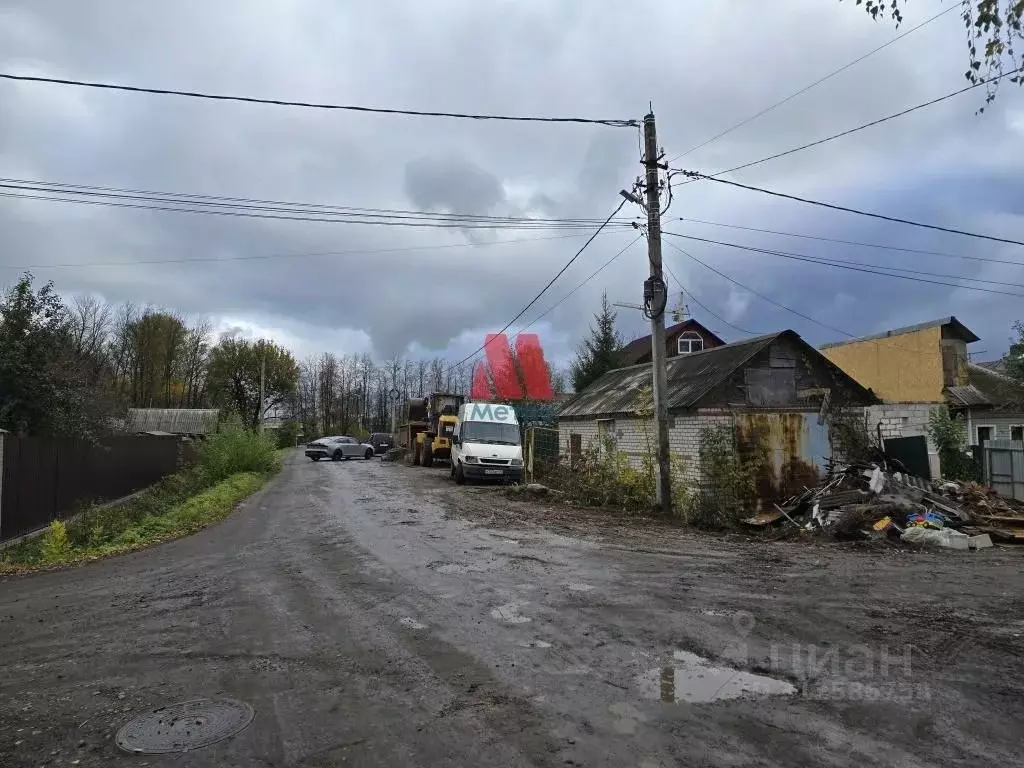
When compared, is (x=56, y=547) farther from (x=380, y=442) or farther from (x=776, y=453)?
(x=380, y=442)

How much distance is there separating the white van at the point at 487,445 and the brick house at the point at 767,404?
19.0ft

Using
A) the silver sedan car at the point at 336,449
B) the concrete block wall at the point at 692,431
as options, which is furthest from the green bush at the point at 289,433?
Answer: the concrete block wall at the point at 692,431

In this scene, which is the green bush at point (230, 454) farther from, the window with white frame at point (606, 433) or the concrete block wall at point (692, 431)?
the concrete block wall at point (692, 431)

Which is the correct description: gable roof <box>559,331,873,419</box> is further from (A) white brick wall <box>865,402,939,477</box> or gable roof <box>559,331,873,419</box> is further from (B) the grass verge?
(B) the grass verge

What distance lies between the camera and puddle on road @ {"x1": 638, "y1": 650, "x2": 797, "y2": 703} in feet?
14.5

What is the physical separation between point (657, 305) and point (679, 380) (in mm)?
3525

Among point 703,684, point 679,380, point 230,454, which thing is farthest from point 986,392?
point 230,454

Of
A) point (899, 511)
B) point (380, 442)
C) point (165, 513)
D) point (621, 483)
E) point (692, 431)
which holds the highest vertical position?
point (692, 431)

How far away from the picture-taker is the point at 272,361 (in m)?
69.6

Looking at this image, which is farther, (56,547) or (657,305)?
(657,305)

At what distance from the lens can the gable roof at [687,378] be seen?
50.5 feet

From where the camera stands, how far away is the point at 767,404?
50.4 ft

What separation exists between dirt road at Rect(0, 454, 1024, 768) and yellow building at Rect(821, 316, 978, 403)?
1993 cm

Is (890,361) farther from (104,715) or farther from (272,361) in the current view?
(272,361)
